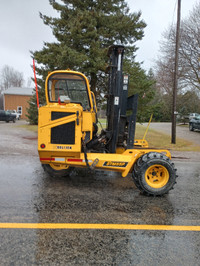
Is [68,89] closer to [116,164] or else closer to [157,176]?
[116,164]

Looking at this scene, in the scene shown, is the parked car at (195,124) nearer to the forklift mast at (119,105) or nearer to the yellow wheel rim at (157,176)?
the forklift mast at (119,105)

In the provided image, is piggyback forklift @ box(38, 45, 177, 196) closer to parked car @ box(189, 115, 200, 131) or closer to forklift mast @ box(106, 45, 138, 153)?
forklift mast @ box(106, 45, 138, 153)

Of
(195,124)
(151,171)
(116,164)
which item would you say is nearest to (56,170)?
(116,164)

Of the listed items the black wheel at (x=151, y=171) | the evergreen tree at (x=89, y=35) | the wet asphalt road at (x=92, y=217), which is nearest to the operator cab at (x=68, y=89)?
the black wheel at (x=151, y=171)

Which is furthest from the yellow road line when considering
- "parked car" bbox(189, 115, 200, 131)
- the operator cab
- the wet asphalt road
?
"parked car" bbox(189, 115, 200, 131)

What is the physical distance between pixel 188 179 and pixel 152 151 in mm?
1821

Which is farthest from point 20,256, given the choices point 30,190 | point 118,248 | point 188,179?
point 188,179

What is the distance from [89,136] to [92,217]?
1923 mm

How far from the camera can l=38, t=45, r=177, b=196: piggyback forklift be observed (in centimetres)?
454

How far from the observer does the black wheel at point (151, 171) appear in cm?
448

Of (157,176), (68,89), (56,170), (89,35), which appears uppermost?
(89,35)

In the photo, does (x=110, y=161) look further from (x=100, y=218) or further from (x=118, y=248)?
(x=118, y=248)

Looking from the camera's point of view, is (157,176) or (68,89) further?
(68,89)

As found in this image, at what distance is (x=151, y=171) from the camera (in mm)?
4656
